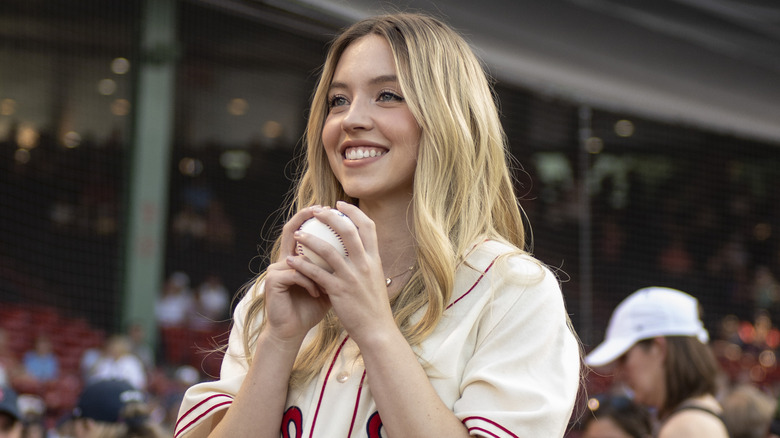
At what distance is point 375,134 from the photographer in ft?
5.08

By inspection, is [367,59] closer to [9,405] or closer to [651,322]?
[651,322]

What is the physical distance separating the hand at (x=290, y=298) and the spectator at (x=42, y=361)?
8.80 metres

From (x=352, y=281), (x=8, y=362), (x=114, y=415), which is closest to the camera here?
(x=352, y=281)

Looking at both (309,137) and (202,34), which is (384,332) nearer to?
(309,137)

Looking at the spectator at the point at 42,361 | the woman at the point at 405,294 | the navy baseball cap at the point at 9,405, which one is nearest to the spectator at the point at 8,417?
the navy baseball cap at the point at 9,405

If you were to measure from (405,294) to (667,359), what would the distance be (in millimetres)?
1653

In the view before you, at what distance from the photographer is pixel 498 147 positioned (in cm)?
162

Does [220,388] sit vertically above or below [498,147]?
below

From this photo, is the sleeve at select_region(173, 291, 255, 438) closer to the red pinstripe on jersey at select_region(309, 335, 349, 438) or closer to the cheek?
the red pinstripe on jersey at select_region(309, 335, 349, 438)

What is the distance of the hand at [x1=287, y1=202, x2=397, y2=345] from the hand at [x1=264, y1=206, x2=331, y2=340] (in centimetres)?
6

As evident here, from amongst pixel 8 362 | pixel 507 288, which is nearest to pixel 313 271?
pixel 507 288

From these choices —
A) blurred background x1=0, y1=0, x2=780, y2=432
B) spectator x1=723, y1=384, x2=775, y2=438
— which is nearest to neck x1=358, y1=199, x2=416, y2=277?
spectator x1=723, y1=384, x2=775, y2=438

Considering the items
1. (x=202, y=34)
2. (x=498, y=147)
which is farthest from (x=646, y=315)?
(x=202, y=34)

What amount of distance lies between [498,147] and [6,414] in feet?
7.70
